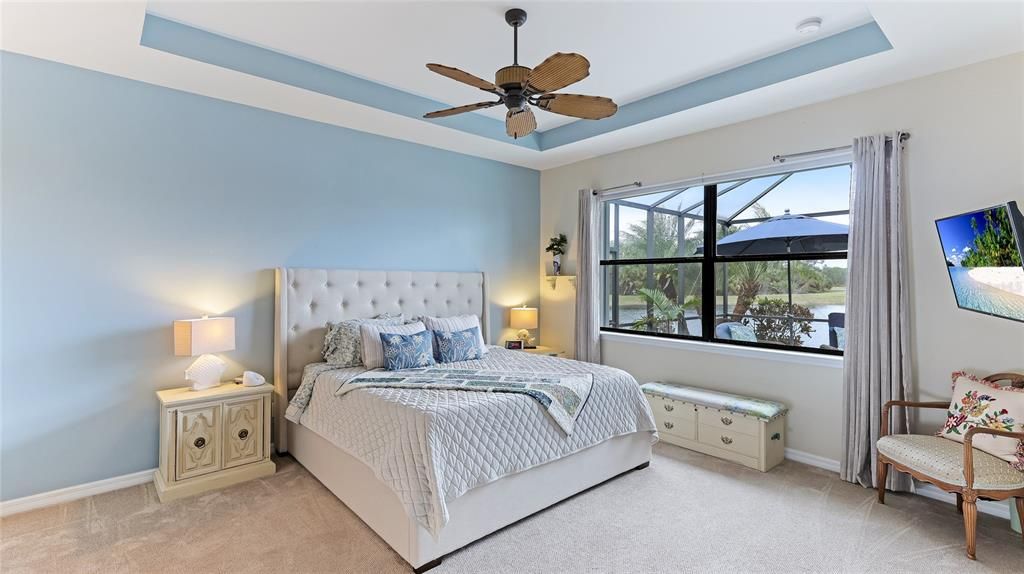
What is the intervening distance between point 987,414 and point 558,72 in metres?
2.85

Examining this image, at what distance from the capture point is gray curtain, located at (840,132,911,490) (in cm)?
300

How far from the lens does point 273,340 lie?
3.67 metres

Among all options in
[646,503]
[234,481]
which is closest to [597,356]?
[646,503]

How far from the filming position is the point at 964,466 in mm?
2330

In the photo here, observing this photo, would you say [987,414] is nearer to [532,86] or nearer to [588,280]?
[532,86]

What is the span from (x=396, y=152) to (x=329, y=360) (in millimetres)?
1959

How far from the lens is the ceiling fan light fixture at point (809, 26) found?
271 centimetres

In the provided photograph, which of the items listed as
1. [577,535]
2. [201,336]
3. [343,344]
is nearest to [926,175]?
[577,535]

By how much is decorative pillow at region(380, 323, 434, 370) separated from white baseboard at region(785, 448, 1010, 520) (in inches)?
111

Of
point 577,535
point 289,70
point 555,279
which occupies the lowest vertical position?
point 577,535

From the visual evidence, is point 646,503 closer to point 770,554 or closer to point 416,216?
point 770,554

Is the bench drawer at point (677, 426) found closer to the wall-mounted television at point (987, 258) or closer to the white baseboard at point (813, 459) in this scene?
the white baseboard at point (813, 459)

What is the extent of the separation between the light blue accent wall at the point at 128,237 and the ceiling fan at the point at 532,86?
163cm

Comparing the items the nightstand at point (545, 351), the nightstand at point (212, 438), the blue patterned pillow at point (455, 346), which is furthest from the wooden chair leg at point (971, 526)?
the nightstand at point (212, 438)
